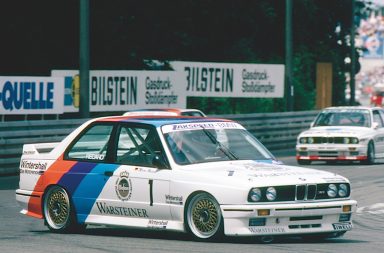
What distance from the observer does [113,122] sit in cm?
1394

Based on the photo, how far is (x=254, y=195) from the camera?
12281 mm

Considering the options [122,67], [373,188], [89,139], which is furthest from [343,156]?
[89,139]

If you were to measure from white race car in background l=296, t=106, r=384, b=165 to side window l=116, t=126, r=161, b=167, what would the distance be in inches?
611

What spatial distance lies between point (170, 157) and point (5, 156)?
12.1 m

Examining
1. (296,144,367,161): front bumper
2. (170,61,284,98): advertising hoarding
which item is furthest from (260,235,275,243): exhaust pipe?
(170,61,284,98): advertising hoarding

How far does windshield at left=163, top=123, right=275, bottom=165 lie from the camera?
13203 millimetres

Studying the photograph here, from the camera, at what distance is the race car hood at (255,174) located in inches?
488

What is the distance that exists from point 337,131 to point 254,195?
1698 centimetres

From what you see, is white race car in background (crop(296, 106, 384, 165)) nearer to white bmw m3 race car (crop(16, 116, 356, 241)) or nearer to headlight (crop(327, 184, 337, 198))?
white bmw m3 race car (crop(16, 116, 356, 241))

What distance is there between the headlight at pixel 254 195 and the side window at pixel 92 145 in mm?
2177

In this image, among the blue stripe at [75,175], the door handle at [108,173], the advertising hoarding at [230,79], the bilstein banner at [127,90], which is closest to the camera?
the door handle at [108,173]

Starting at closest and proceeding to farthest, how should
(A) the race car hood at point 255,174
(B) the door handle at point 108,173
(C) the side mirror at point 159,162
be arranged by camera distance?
(A) the race car hood at point 255,174 → (C) the side mirror at point 159,162 → (B) the door handle at point 108,173

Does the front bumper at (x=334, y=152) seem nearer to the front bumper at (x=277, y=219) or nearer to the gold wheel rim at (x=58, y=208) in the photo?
the gold wheel rim at (x=58, y=208)

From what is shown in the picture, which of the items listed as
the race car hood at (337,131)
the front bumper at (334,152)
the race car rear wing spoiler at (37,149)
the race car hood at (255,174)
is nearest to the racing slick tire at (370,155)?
the front bumper at (334,152)
